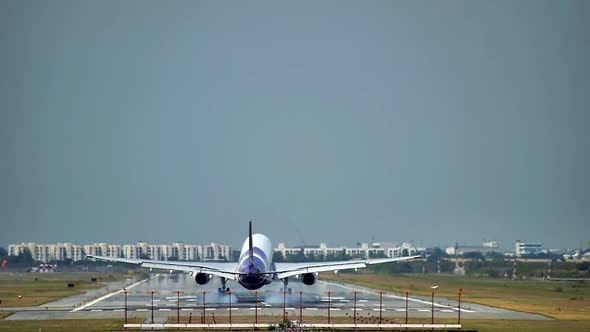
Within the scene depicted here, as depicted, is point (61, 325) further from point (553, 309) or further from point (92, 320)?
point (553, 309)

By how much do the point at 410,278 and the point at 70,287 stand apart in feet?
133

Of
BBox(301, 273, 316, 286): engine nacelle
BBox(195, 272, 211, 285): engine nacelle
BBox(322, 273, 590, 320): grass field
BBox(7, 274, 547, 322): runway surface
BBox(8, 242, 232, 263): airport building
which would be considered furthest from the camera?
BBox(8, 242, 232, 263): airport building

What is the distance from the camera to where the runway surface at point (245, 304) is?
212 ft

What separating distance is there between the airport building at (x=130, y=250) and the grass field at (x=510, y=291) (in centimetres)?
6944

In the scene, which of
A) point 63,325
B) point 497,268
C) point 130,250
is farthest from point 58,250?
point 63,325

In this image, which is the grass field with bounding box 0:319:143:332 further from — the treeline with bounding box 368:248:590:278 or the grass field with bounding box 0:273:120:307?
the treeline with bounding box 368:248:590:278

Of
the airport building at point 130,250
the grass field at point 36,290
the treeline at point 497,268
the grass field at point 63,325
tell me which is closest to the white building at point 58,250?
the airport building at point 130,250

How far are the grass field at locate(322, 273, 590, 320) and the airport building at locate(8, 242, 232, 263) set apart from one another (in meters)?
69.4

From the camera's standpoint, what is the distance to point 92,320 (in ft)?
197

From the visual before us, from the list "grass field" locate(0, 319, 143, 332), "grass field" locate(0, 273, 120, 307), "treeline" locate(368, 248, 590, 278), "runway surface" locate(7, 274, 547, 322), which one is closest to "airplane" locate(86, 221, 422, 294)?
"runway surface" locate(7, 274, 547, 322)

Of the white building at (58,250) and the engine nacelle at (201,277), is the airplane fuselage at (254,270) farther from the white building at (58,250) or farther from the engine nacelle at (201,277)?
the white building at (58,250)

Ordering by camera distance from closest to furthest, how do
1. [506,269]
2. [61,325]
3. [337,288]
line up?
[61,325], [337,288], [506,269]

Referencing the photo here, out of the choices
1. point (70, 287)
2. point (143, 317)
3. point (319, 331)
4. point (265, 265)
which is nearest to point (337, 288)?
point (265, 265)

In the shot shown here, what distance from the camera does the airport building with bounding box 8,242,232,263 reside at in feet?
600
